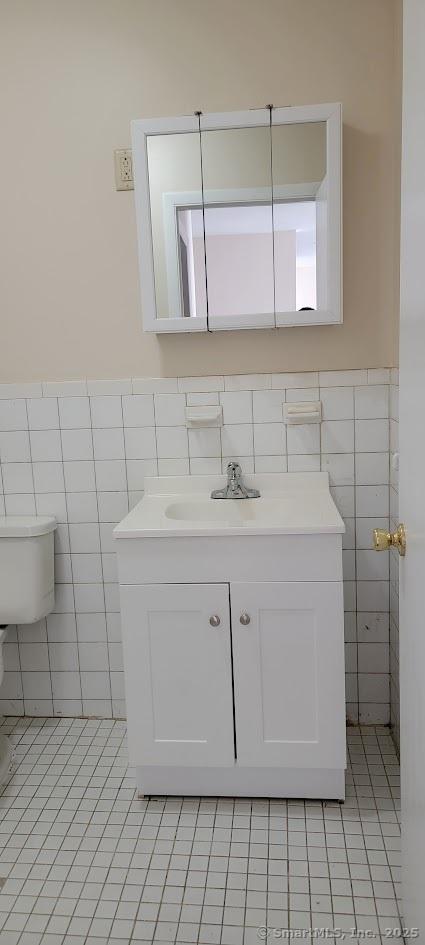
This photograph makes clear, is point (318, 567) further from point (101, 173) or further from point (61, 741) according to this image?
point (101, 173)

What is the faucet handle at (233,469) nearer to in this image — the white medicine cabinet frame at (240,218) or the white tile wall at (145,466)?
the white tile wall at (145,466)

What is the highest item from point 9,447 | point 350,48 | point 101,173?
point 350,48

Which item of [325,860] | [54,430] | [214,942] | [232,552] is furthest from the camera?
[54,430]

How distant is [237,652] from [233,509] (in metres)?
0.47

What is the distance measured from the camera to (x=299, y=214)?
2188 mm

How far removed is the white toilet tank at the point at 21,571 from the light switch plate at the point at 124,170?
3.70ft


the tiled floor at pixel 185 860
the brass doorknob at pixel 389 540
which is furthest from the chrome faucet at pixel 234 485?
the brass doorknob at pixel 389 540

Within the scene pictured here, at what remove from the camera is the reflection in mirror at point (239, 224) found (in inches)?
85.7

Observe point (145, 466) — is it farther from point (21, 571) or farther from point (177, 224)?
Answer: point (177, 224)

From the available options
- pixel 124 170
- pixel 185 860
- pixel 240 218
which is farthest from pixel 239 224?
pixel 185 860

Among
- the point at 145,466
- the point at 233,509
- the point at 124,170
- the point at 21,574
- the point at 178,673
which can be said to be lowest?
the point at 178,673

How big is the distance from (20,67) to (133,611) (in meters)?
1.74

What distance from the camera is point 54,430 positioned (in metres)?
2.45

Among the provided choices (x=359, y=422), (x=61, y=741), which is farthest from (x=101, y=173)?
(x=61, y=741)
